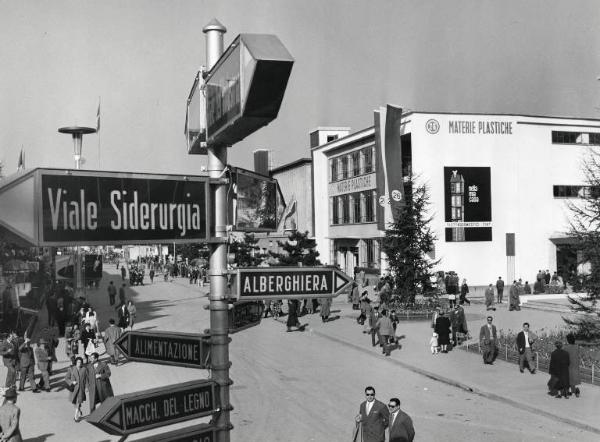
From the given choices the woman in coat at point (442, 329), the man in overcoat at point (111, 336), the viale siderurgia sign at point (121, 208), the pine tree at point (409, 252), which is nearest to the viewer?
the viale siderurgia sign at point (121, 208)

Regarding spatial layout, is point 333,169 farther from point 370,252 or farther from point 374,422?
point 374,422

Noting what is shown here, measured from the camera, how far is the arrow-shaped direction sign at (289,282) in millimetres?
4477

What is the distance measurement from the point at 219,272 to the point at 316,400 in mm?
11630

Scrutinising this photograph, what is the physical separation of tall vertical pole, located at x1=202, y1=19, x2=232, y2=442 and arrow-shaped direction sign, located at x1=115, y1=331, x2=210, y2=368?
4.2 inches

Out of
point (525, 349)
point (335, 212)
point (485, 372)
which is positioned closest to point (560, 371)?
point (525, 349)

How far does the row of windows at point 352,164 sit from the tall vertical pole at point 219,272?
5416 cm

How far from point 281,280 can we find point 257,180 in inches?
27.7

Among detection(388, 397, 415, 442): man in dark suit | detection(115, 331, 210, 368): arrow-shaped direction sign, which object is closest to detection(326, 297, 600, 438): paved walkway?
detection(388, 397, 415, 442): man in dark suit

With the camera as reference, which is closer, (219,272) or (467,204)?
(219,272)

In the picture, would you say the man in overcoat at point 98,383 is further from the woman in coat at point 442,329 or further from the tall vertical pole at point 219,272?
the woman in coat at point 442,329

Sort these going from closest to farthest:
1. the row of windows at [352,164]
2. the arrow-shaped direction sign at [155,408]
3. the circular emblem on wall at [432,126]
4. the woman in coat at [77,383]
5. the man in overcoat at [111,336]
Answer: the arrow-shaped direction sign at [155,408] < the woman in coat at [77,383] < the man in overcoat at [111,336] < the circular emblem on wall at [432,126] < the row of windows at [352,164]

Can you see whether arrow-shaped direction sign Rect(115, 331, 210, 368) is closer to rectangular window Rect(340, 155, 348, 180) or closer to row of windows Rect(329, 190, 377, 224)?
row of windows Rect(329, 190, 377, 224)

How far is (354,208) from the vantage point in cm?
6222

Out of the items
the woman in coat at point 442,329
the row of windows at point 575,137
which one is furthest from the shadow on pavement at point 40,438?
the row of windows at point 575,137
